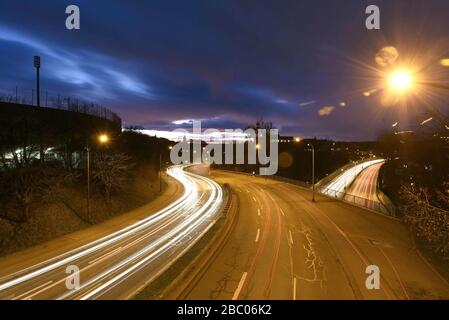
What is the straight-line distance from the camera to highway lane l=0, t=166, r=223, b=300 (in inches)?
536

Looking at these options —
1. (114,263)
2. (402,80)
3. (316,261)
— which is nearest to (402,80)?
(402,80)

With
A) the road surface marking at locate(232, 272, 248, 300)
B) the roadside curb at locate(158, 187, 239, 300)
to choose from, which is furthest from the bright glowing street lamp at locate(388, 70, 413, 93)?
the roadside curb at locate(158, 187, 239, 300)

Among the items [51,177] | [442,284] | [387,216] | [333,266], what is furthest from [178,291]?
[387,216]

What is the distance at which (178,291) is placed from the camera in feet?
41.1

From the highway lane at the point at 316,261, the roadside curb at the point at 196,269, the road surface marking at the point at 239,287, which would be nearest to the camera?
the roadside curb at the point at 196,269

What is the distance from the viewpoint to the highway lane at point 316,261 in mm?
13195

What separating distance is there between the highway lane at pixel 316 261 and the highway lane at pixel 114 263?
3003mm

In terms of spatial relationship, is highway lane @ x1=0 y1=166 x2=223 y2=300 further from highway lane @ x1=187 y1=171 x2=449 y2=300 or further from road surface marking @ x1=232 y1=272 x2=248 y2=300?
road surface marking @ x1=232 y1=272 x2=248 y2=300

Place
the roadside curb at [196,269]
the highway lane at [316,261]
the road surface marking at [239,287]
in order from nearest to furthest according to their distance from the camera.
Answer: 1. the roadside curb at [196,269]
2. the road surface marking at [239,287]
3. the highway lane at [316,261]

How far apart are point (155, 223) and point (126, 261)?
34.9 ft

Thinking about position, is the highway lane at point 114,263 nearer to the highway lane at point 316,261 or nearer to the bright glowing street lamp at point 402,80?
the highway lane at point 316,261

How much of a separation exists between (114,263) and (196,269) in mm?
4993

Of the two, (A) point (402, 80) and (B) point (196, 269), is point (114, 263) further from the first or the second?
(A) point (402, 80)

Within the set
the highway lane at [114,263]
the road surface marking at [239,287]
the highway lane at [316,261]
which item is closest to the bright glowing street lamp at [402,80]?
the highway lane at [316,261]
